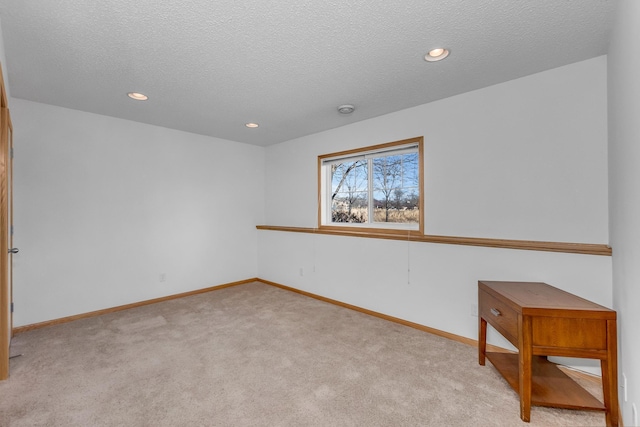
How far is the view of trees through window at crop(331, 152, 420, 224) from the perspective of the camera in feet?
10.5

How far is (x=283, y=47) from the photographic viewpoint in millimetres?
1911

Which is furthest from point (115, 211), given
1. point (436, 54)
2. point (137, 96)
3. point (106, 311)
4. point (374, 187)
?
point (436, 54)

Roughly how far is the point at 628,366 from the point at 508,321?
0.52 meters

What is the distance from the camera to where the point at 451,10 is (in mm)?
1565

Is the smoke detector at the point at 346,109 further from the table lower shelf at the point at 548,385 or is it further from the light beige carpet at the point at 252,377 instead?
the table lower shelf at the point at 548,385

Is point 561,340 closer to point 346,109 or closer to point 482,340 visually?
point 482,340

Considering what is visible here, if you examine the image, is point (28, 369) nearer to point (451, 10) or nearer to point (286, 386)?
point (286, 386)

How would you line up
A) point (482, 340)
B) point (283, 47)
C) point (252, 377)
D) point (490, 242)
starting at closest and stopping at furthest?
point (283, 47)
point (252, 377)
point (482, 340)
point (490, 242)

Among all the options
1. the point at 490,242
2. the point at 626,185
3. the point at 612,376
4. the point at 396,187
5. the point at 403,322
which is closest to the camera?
the point at 626,185

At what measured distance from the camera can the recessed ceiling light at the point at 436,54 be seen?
196 cm

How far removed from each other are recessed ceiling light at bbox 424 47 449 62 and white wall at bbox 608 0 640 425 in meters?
0.86

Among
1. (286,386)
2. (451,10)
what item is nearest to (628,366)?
(286,386)

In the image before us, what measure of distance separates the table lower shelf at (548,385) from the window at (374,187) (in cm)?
132

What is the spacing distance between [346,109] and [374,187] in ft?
3.32
